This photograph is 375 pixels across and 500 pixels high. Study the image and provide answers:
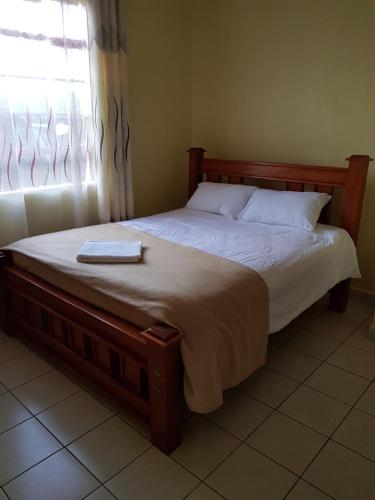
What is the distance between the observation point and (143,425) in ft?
5.57

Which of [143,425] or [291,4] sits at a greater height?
[291,4]

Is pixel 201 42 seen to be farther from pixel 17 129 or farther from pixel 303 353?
pixel 303 353

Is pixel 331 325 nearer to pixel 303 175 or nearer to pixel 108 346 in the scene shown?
pixel 303 175

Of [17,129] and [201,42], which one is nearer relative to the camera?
[17,129]

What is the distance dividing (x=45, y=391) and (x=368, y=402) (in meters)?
1.60

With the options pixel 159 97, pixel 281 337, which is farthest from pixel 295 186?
pixel 159 97

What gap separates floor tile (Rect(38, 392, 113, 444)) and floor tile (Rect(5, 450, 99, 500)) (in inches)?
4.8

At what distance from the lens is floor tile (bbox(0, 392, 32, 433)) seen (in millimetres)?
1700

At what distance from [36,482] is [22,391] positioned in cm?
57

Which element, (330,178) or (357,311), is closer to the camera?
(330,178)

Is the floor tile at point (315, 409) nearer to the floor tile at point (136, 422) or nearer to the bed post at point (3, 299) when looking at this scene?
the floor tile at point (136, 422)

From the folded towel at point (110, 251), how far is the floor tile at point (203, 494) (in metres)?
1.05

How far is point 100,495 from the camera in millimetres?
1374

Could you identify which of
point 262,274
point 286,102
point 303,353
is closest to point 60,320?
point 262,274
